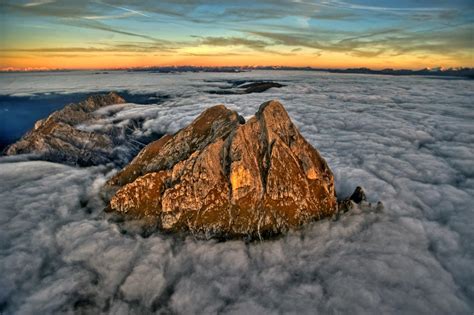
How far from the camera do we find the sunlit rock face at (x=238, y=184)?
73.6 feet

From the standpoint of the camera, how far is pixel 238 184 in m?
22.4

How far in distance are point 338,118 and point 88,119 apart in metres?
57.5

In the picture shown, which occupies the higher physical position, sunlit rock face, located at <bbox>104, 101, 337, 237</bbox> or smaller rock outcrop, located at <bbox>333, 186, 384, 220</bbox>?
sunlit rock face, located at <bbox>104, 101, 337, 237</bbox>

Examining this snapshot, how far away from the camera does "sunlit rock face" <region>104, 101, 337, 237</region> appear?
2244cm

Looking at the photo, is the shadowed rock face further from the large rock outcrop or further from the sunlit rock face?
the sunlit rock face

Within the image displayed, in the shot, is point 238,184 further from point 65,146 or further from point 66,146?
point 65,146

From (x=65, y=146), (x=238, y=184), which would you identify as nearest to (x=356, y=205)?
(x=238, y=184)

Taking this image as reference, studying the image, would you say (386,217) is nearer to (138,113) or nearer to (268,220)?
(268,220)

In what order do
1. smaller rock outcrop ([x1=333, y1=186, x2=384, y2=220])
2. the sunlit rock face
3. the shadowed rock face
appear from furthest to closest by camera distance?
the shadowed rock face < smaller rock outcrop ([x1=333, y1=186, x2=384, y2=220]) < the sunlit rock face

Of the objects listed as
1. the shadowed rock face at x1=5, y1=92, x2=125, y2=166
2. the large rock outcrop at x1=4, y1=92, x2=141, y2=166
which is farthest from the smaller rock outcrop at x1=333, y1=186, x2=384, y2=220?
the shadowed rock face at x1=5, y1=92, x2=125, y2=166

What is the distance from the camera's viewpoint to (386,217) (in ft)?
85.9

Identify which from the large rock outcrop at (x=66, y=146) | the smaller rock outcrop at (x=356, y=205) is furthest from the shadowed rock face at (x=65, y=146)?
the smaller rock outcrop at (x=356, y=205)

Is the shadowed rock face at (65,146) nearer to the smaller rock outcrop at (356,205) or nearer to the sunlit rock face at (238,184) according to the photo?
the sunlit rock face at (238,184)

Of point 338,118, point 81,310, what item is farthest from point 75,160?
point 338,118
